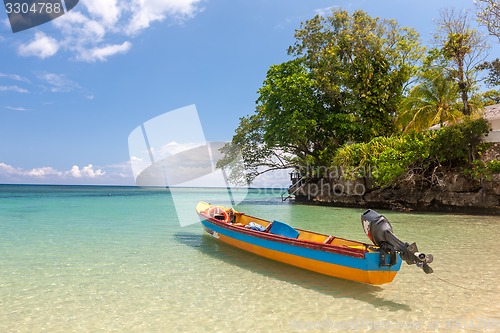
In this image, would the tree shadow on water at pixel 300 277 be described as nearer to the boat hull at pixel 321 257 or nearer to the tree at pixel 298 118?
the boat hull at pixel 321 257

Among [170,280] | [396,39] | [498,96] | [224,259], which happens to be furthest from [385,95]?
[170,280]

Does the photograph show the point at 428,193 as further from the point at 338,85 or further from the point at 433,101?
the point at 338,85

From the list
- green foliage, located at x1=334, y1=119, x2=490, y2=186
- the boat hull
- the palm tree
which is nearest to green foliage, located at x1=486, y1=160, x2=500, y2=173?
green foliage, located at x1=334, y1=119, x2=490, y2=186

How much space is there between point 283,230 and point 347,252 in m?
2.67

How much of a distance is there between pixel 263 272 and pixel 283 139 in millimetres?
20855

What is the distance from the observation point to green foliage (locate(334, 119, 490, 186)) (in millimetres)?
18156

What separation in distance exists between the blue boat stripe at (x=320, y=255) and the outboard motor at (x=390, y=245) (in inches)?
5.8

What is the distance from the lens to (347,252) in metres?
5.88

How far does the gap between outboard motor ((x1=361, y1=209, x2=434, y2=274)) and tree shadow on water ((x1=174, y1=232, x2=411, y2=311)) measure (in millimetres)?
693

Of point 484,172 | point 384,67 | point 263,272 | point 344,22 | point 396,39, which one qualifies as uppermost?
point 344,22

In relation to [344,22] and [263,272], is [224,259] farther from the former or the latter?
[344,22]

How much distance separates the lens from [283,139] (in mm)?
27422

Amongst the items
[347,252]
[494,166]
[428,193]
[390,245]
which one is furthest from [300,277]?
[428,193]

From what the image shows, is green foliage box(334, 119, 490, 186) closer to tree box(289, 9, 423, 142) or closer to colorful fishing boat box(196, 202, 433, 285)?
tree box(289, 9, 423, 142)
